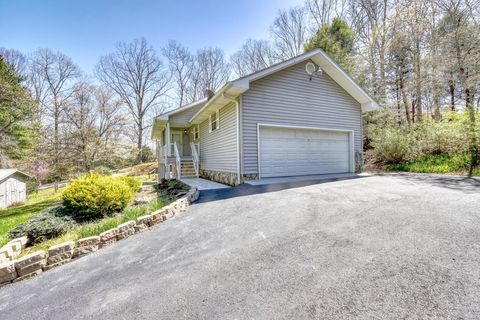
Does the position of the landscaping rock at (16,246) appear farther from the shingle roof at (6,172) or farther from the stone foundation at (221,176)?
the shingle roof at (6,172)

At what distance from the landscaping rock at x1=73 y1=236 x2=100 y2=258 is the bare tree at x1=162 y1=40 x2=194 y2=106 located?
93.0 feet

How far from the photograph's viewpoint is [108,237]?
387 cm

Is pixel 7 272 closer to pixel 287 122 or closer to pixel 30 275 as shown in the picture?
pixel 30 275

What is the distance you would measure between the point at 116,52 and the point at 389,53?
2911 centimetres

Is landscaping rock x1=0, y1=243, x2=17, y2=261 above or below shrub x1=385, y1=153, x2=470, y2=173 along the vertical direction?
below

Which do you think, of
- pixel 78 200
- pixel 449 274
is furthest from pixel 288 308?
pixel 78 200

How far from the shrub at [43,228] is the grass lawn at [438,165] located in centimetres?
1259

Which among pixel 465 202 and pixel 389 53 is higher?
pixel 389 53

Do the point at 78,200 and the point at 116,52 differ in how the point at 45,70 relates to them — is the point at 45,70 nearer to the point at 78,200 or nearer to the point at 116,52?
the point at 116,52

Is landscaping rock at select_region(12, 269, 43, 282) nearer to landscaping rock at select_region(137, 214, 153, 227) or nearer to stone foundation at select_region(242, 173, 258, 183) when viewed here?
landscaping rock at select_region(137, 214, 153, 227)

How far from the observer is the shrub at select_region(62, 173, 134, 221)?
5.30m

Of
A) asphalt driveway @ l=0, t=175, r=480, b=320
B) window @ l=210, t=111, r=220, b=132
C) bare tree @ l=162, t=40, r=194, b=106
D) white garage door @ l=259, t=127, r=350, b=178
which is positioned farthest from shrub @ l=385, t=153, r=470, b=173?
bare tree @ l=162, t=40, r=194, b=106

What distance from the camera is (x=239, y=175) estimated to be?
816 centimetres

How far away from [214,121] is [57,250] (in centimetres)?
838
